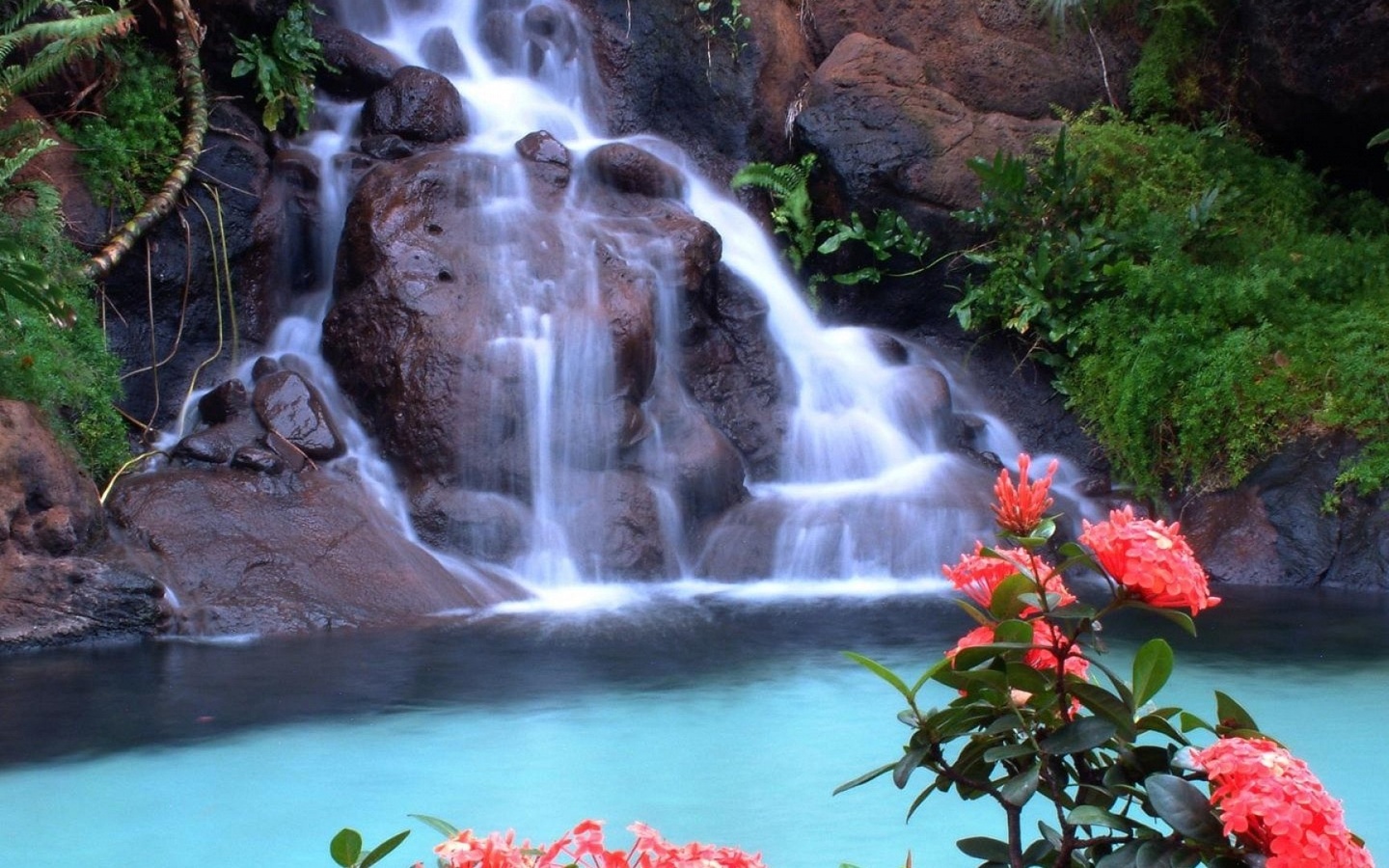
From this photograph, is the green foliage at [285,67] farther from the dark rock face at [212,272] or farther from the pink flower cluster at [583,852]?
the pink flower cluster at [583,852]

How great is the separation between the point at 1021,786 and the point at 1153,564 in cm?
33

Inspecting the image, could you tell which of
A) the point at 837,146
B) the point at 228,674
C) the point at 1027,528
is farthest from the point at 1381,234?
the point at 1027,528

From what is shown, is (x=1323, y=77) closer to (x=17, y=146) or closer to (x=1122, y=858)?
(x=17, y=146)

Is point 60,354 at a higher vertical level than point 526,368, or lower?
lower

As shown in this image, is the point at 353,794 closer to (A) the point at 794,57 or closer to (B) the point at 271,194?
(B) the point at 271,194

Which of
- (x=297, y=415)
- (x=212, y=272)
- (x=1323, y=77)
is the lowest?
(x=297, y=415)

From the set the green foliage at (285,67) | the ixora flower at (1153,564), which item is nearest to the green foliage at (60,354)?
the green foliage at (285,67)

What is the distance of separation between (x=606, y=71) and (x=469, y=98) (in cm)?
163

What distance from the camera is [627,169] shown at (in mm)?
10562

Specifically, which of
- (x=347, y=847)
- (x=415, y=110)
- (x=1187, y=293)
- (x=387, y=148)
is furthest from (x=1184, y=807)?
(x=415, y=110)

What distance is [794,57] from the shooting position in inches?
509

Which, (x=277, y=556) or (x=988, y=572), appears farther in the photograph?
(x=277, y=556)

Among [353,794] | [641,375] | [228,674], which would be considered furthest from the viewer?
[641,375]

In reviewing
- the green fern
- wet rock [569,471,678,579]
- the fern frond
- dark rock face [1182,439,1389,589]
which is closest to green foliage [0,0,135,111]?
the fern frond
